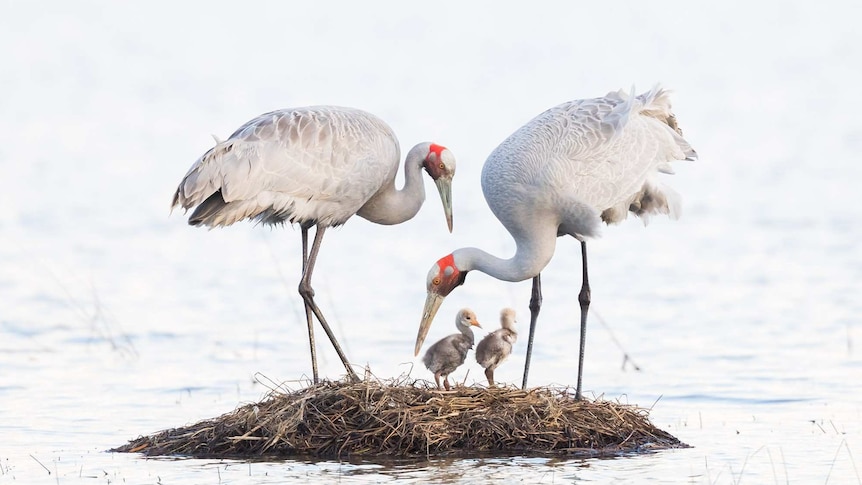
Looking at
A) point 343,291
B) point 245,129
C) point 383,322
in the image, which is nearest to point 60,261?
point 343,291

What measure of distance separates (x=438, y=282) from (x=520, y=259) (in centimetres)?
59

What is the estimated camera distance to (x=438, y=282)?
1062 cm

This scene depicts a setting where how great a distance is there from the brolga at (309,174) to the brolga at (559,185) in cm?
86

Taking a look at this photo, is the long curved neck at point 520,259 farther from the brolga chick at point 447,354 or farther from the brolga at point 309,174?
the brolga at point 309,174

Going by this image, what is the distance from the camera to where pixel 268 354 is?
14.0 m

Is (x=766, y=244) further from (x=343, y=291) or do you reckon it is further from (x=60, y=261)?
(x=60, y=261)

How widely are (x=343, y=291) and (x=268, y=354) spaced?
3.00 m

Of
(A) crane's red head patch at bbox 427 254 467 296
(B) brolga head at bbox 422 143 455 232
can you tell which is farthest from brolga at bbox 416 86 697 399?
(B) brolga head at bbox 422 143 455 232

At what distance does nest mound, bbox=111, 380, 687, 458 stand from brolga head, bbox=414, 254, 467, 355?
965 mm

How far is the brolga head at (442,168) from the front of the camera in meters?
11.7

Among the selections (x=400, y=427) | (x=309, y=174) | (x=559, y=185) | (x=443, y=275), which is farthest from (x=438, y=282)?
(x=400, y=427)

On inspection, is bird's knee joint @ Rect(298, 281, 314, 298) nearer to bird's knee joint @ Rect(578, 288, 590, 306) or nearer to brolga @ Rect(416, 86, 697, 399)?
brolga @ Rect(416, 86, 697, 399)

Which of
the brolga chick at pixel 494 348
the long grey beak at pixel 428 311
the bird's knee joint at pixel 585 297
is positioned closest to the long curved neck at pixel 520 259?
the long grey beak at pixel 428 311

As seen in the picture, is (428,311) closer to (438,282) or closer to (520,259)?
(438,282)
